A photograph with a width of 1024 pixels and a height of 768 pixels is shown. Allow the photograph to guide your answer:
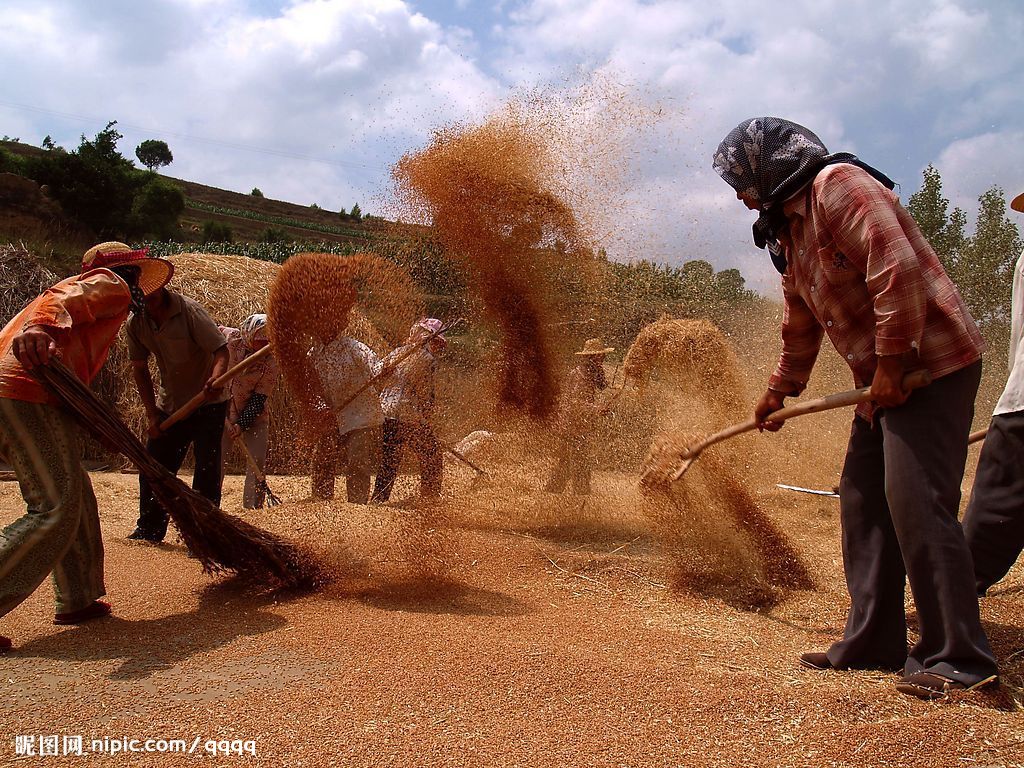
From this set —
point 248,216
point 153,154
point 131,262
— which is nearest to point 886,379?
point 131,262

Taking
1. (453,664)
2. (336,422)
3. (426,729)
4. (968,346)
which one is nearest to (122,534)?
(336,422)

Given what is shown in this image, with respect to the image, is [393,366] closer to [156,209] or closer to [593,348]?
[593,348]

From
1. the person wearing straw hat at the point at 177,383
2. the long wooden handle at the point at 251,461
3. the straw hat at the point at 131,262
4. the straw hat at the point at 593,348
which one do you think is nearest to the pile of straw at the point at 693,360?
the straw hat at the point at 593,348

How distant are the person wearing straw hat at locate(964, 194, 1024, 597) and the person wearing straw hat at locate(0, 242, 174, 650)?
367 centimetres

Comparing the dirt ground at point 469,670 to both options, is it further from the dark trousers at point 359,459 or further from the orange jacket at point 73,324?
the orange jacket at point 73,324

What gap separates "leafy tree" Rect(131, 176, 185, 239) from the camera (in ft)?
97.3

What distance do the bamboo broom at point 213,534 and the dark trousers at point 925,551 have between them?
236 centimetres

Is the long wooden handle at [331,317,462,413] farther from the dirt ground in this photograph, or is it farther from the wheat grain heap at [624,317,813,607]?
the wheat grain heap at [624,317,813,607]

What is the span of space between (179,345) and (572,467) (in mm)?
2656

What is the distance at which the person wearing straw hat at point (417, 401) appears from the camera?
422 cm

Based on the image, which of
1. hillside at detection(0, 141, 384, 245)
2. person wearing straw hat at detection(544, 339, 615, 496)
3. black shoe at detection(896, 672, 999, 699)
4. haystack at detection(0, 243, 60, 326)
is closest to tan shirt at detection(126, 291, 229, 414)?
person wearing straw hat at detection(544, 339, 615, 496)

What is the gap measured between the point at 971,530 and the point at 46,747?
11.0 feet

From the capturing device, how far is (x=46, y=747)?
6.98 feet

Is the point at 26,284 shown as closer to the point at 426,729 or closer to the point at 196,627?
the point at 196,627
